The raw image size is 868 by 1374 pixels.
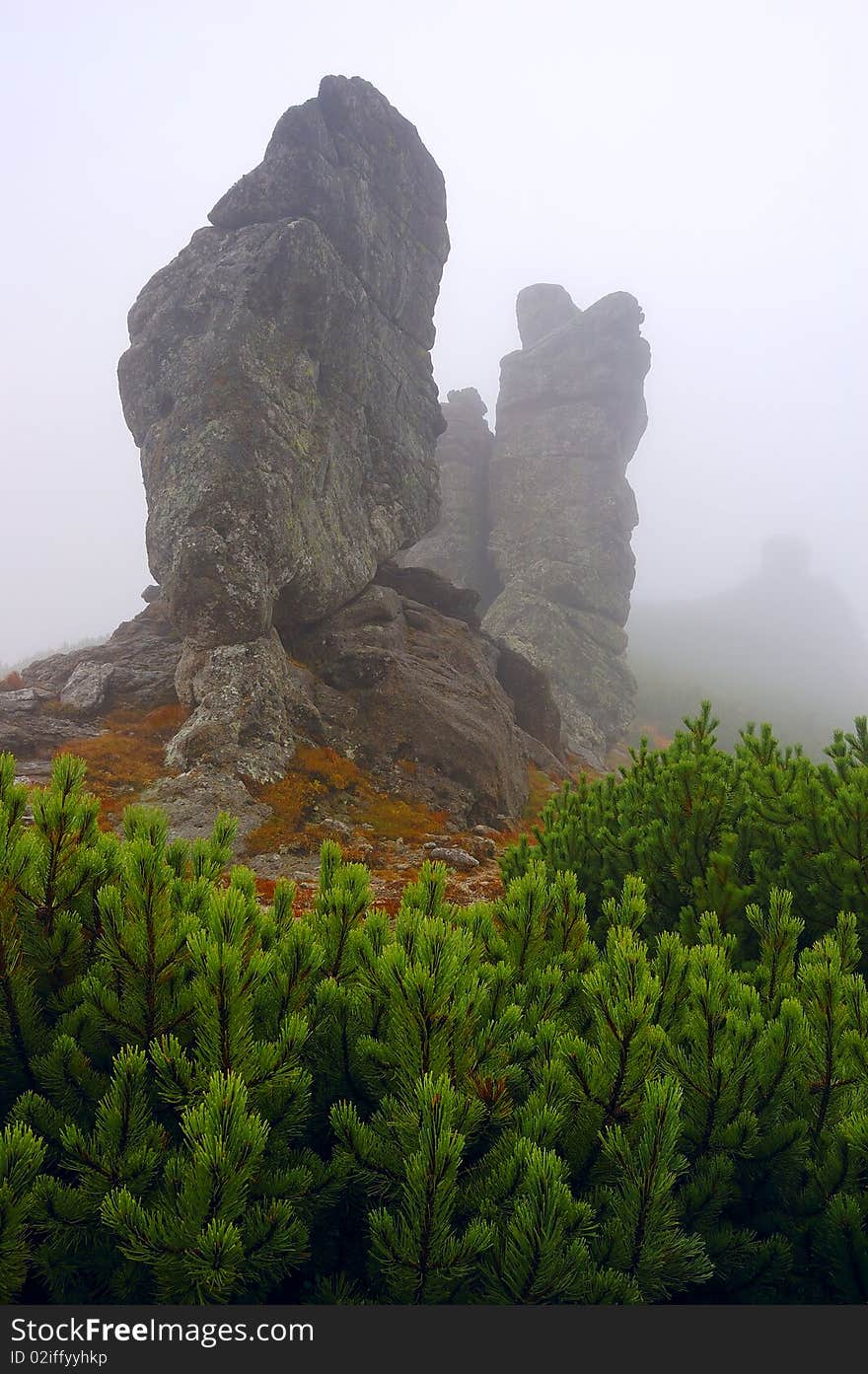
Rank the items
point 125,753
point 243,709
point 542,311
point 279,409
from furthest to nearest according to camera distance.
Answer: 1. point 542,311
2. point 279,409
3. point 243,709
4. point 125,753

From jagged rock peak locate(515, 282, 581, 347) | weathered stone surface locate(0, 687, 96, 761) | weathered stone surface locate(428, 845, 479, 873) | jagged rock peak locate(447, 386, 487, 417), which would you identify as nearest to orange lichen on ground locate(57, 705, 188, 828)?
weathered stone surface locate(0, 687, 96, 761)

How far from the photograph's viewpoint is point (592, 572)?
154 ft

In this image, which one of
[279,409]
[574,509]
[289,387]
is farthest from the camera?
[574,509]

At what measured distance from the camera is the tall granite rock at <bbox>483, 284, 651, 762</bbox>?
42.3 m

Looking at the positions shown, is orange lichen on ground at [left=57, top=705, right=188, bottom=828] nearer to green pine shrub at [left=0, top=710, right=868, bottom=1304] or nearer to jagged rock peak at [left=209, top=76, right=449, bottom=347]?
green pine shrub at [left=0, top=710, right=868, bottom=1304]

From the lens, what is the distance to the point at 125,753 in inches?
636

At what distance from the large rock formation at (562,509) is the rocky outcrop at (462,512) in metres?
→ 0.11

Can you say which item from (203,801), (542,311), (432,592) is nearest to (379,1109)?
(203,801)

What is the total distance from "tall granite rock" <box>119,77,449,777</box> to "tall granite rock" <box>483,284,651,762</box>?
16.9m

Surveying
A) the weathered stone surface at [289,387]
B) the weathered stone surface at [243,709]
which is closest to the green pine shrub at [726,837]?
the weathered stone surface at [243,709]

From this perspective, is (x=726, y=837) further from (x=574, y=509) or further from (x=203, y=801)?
(x=574, y=509)

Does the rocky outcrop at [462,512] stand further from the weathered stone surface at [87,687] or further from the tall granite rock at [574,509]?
the weathered stone surface at [87,687]

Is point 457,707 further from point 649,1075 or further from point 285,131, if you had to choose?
point 285,131

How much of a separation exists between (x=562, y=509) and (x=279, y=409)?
32.3 meters
